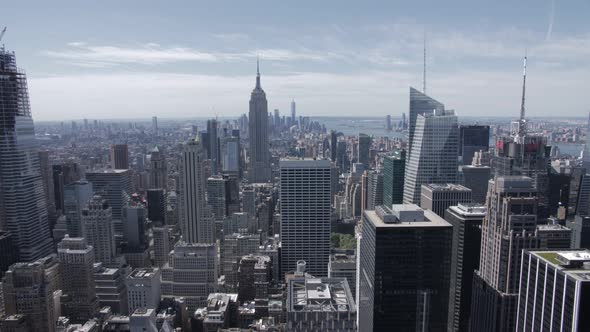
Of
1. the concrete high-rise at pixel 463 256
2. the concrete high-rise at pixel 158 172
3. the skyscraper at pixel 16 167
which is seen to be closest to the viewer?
the concrete high-rise at pixel 463 256

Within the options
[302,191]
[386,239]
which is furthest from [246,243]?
[386,239]

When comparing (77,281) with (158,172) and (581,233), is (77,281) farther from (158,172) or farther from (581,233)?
(581,233)

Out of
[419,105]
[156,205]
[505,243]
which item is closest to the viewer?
[505,243]

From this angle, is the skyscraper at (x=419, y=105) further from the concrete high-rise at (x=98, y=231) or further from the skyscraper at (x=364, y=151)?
the skyscraper at (x=364, y=151)

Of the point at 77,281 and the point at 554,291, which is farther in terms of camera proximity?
the point at 77,281

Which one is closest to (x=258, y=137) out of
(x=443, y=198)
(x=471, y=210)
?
(x=443, y=198)

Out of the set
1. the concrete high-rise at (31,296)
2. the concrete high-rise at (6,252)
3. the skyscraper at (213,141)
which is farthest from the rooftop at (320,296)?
the skyscraper at (213,141)
